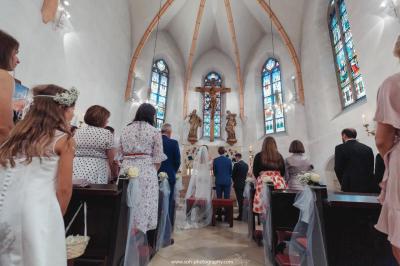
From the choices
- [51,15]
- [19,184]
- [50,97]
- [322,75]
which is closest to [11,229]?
[19,184]

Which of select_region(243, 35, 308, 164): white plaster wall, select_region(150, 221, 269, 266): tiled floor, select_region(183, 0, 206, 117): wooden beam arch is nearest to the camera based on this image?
select_region(150, 221, 269, 266): tiled floor

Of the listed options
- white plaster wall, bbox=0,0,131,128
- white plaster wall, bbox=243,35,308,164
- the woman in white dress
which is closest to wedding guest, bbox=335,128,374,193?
the woman in white dress

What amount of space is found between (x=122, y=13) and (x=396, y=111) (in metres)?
10.1

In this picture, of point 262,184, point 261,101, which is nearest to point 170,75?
point 261,101

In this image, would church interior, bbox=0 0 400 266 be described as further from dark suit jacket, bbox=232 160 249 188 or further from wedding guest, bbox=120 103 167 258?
dark suit jacket, bbox=232 160 249 188

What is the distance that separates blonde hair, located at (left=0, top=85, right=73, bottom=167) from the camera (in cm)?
106

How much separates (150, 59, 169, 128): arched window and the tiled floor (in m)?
7.80

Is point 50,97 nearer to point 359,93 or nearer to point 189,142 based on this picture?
point 359,93

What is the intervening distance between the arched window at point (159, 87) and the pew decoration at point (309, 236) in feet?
31.0

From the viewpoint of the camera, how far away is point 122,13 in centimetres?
876

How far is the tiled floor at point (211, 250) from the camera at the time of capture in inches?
98.6

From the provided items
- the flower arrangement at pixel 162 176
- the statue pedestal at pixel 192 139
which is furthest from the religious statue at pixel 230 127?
the flower arrangement at pixel 162 176

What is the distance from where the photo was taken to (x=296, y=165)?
299cm

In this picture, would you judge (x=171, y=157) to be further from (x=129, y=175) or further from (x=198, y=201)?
(x=198, y=201)
